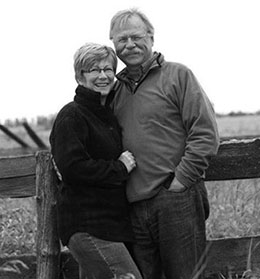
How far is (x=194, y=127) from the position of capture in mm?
4914

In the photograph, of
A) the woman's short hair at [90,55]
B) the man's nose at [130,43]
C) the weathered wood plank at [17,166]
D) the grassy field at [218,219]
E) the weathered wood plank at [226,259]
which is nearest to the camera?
the woman's short hair at [90,55]

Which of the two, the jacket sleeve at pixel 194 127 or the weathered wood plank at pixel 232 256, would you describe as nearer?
the jacket sleeve at pixel 194 127

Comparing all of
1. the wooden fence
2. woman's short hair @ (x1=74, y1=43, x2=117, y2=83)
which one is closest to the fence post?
the wooden fence

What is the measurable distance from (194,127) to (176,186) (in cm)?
39

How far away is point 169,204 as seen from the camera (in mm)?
5008

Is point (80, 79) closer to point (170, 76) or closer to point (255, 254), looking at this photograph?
point (170, 76)

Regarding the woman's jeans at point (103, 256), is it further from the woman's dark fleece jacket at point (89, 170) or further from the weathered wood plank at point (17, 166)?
the weathered wood plank at point (17, 166)

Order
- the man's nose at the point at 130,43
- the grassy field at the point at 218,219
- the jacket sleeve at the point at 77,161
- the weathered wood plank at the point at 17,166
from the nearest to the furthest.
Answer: the jacket sleeve at the point at 77,161 → the man's nose at the point at 130,43 → the weathered wood plank at the point at 17,166 → the grassy field at the point at 218,219

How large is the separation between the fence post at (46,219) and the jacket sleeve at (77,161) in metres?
0.86

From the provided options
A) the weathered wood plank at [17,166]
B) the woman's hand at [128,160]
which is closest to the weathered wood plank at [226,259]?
the weathered wood plank at [17,166]

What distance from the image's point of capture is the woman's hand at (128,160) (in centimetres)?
492

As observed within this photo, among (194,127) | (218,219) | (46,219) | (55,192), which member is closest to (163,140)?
(194,127)

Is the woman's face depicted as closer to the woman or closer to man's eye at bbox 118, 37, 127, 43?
the woman

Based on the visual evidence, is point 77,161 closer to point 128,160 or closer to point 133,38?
point 128,160
